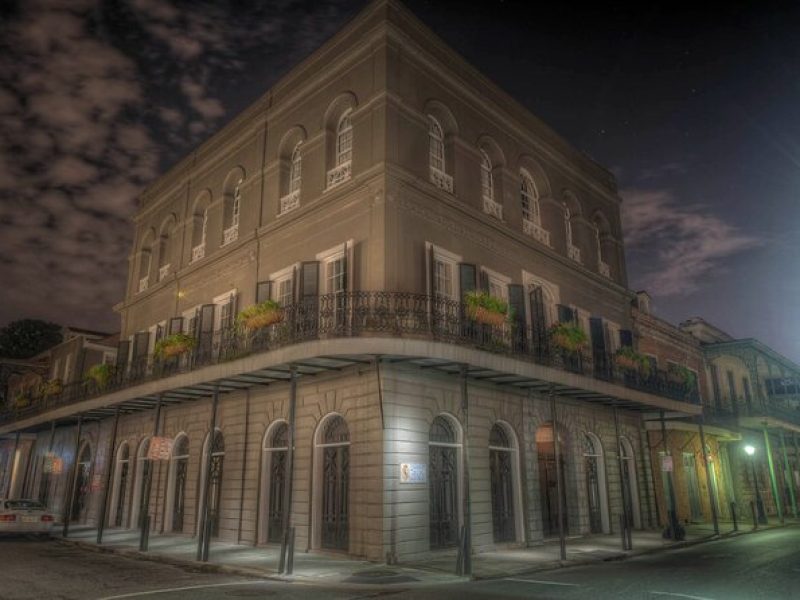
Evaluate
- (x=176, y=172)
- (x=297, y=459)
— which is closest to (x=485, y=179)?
(x=297, y=459)

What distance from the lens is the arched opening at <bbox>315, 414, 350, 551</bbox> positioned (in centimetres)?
1298

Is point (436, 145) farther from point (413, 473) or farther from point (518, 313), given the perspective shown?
point (413, 473)

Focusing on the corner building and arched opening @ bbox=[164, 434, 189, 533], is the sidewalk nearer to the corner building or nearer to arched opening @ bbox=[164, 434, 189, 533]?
the corner building

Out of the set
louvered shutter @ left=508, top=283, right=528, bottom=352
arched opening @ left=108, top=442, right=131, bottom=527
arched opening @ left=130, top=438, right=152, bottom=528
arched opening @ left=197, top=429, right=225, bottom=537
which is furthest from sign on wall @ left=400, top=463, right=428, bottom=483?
arched opening @ left=108, top=442, right=131, bottom=527

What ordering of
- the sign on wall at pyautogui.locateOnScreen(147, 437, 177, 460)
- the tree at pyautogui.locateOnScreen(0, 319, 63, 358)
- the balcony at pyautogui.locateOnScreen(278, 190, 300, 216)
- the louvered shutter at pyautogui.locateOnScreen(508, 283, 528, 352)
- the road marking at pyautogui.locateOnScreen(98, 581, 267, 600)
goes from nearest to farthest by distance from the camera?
1. the road marking at pyautogui.locateOnScreen(98, 581, 267, 600)
2. the sign on wall at pyautogui.locateOnScreen(147, 437, 177, 460)
3. the louvered shutter at pyautogui.locateOnScreen(508, 283, 528, 352)
4. the balcony at pyautogui.locateOnScreen(278, 190, 300, 216)
5. the tree at pyautogui.locateOnScreen(0, 319, 63, 358)

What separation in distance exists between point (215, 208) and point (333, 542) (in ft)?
40.9

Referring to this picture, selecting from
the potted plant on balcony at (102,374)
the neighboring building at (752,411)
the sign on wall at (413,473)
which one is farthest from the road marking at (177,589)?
the neighboring building at (752,411)

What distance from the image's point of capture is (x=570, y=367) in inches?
651

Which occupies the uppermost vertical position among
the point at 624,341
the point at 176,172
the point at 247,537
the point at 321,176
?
the point at 176,172

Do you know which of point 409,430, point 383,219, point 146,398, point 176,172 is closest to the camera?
point 409,430

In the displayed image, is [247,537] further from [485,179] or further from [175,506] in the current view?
[485,179]

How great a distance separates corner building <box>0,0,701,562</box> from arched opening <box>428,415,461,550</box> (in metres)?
0.05

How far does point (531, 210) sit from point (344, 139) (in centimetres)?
700

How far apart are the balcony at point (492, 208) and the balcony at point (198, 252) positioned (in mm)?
9990
